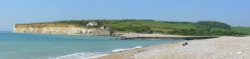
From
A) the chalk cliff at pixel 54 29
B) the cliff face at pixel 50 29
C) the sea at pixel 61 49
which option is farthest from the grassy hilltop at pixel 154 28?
the sea at pixel 61 49

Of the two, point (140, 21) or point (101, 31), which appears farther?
point (140, 21)

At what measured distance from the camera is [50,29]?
554ft

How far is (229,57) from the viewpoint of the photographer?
21344 mm

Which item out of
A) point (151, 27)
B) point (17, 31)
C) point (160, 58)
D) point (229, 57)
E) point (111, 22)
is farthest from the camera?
point (17, 31)

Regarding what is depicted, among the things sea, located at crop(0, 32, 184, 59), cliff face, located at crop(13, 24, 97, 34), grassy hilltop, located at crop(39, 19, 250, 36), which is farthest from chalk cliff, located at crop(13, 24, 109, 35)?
sea, located at crop(0, 32, 184, 59)

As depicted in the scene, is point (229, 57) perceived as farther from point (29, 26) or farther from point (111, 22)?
point (29, 26)

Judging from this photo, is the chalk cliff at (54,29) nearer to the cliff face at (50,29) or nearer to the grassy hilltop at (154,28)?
the cliff face at (50,29)

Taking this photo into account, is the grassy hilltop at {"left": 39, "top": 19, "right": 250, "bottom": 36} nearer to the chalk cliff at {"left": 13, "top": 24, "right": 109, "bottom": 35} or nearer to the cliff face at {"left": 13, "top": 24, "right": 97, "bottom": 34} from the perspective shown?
the chalk cliff at {"left": 13, "top": 24, "right": 109, "bottom": 35}

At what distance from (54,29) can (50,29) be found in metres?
2.05

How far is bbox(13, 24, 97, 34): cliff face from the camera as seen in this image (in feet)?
522

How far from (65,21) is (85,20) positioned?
7.19m

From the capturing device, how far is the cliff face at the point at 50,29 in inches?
6270

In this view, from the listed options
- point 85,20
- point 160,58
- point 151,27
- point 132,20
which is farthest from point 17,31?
point 160,58

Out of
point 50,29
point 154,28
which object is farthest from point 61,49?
point 50,29
